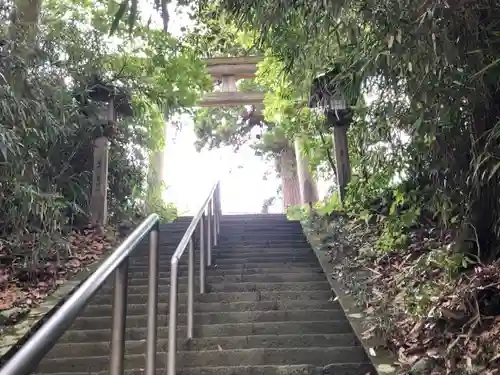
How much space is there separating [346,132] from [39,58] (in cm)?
383

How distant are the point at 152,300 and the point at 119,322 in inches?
21.0

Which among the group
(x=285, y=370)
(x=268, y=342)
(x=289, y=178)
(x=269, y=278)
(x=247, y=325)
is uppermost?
(x=289, y=178)

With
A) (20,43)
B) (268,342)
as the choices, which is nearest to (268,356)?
(268,342)

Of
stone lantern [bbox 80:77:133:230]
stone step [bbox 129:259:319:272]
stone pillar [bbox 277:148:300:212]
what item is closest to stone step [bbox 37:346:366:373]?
stone step [bbox 129:259:319:272]

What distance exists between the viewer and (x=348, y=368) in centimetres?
291

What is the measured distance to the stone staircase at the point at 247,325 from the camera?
1.85 metres

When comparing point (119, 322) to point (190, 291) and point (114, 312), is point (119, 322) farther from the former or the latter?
point (190, 291)

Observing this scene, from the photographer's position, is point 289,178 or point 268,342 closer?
point 268,342

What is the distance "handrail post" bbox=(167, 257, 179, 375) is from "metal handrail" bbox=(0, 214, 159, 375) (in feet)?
2.02

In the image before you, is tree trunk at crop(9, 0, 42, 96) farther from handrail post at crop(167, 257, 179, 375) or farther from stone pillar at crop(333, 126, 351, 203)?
stone pillar at crop(333, 126, 351, 203)

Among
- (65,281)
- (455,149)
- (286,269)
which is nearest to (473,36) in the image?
(455,149)

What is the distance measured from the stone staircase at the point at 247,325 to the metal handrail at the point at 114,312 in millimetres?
36

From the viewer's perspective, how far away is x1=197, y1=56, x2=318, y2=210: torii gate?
10.1 metres

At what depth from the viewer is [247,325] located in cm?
362
